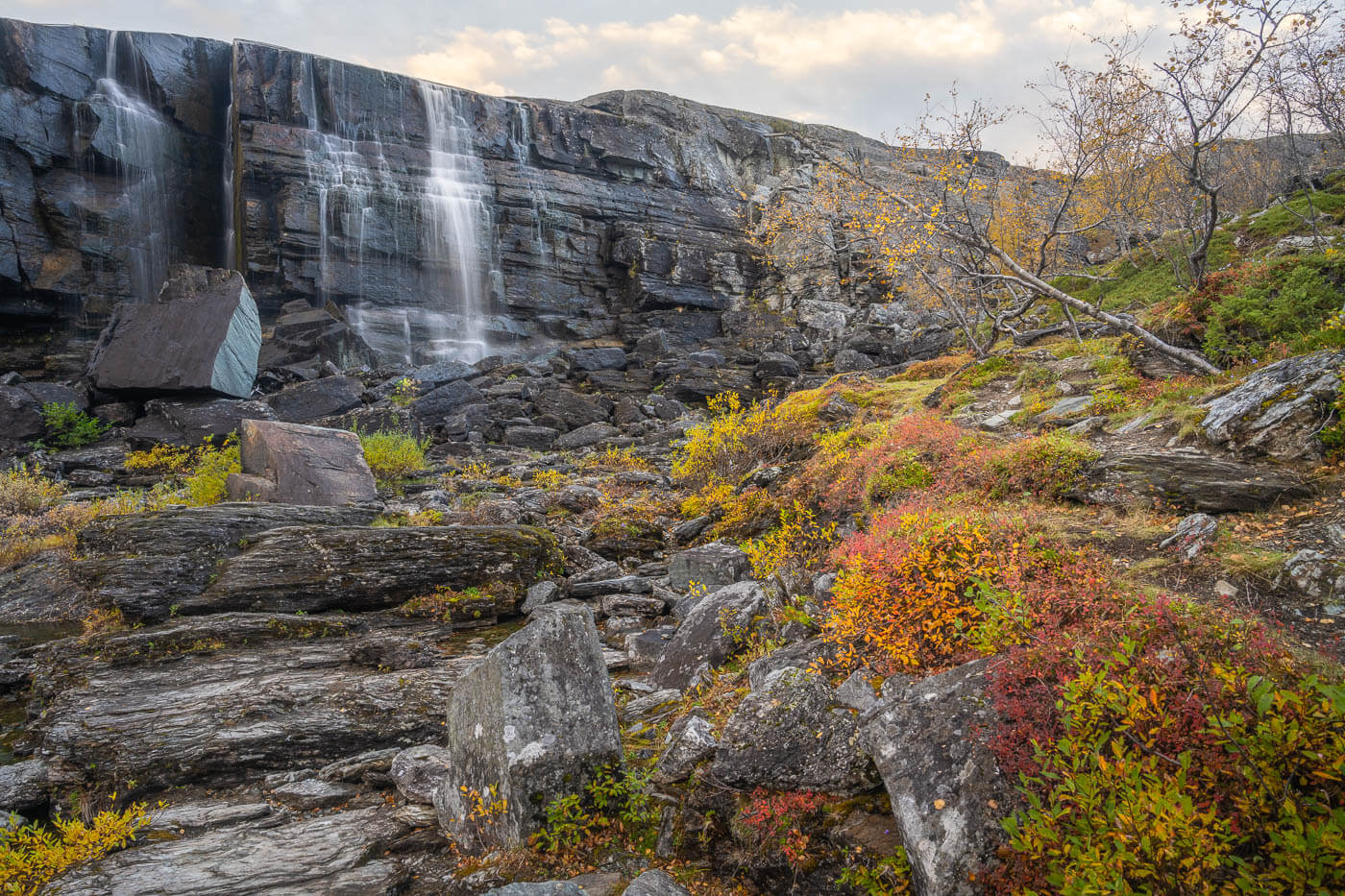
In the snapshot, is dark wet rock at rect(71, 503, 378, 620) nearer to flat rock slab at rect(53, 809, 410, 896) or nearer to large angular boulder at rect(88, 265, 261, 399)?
flat rock slab at rect(53, 809, 410, 896)

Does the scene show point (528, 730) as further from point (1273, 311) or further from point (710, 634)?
point (1273, 311)

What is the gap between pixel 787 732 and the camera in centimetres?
389

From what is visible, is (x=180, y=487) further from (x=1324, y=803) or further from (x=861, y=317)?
(x=861, y=317)

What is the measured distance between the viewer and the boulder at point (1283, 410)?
18.7 feet

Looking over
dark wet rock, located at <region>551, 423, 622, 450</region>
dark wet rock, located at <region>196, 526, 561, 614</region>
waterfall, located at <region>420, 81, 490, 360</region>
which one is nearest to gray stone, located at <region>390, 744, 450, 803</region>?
dark wet rock, located at <region>196, 526, 561, 614</region>

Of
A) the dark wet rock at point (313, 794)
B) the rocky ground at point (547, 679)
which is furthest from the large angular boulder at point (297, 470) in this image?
the dark wet rock at point (313, 794)

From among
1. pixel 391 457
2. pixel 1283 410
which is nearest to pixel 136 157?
pixel 391 457

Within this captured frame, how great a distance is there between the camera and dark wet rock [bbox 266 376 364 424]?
75.2ft

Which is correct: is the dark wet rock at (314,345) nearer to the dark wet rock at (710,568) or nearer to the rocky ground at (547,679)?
the rocky ground at (547,679)

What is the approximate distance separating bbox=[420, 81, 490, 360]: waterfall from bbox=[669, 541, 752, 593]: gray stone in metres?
30.7

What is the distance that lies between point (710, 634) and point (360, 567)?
515 cm

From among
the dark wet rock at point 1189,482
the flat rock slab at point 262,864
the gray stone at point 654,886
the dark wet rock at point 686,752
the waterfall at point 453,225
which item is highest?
the waterfall at point 453,225

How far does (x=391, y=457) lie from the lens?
17.1m

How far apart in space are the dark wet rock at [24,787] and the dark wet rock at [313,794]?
202 centimetres
